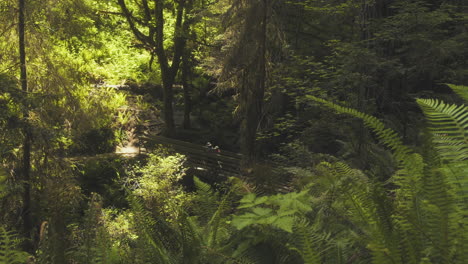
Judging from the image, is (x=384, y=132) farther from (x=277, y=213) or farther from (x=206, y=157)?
(x=206, y=157)

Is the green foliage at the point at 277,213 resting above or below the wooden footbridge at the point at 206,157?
above

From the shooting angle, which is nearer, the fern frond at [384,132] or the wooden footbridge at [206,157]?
the fern frond at [384,132]

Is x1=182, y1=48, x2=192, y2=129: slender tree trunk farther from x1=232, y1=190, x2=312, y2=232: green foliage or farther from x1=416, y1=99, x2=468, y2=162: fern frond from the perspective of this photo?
x1=416, y1=99, x2=468, y2=162: fern frond

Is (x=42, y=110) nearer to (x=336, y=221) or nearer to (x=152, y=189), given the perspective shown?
(x=152, y=189)

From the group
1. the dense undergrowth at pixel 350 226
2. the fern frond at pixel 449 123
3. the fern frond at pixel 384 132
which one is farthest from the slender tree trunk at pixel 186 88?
the fern frond at pixel 449 123

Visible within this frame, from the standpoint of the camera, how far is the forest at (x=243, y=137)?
1.46 meters

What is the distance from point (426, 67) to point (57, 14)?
9676mm

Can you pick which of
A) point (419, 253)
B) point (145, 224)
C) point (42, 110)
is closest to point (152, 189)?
point (42, 110)

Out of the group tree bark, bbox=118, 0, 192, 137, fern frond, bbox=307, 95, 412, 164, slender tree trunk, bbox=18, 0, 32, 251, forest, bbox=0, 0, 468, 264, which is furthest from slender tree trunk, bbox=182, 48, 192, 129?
fern frond, bbox=307, 95, 412, 164

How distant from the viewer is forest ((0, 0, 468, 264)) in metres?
1.46

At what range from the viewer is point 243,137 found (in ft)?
43.6

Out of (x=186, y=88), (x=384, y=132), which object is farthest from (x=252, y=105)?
(x=384, y=132)

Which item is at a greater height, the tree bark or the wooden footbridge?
the tree bark

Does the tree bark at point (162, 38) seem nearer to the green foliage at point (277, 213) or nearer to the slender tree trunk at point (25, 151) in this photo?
the slender tree trunk at point (25, 151)
